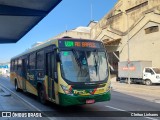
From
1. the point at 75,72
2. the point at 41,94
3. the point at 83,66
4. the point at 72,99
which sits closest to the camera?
the point at 72,99

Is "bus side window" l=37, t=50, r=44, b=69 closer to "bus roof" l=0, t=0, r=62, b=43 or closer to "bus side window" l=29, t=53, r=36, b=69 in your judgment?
"bus side window" l=29, t=53, r=36, b=69

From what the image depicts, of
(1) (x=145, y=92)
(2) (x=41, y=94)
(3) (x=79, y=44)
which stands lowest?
(1) (x=145, y=92)

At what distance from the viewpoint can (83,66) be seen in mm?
11945

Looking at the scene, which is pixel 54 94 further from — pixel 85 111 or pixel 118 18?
pixel 118 18

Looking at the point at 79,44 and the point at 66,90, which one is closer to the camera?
the point at 66,90

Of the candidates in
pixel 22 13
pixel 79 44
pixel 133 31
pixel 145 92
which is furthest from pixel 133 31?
pixel 22 13

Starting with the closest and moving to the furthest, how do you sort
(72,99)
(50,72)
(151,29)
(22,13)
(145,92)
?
1. (22,13)
2. (72,99)
3. (50,72)
4. (145,92)
5. (151,29)

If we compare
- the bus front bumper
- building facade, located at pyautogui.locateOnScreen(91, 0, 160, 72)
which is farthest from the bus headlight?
building facade, located at pyautogui.locateOnScreen(91, 0, 160, 72)

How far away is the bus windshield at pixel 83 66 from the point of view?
11.8 m

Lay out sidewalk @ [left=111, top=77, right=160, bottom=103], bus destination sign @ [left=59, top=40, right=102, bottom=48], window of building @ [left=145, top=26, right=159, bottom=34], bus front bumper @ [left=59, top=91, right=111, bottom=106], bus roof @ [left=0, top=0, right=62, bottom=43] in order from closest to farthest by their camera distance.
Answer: bus roof @ [left=0, top=0, right=62, bottom=43] < bus front bumper @ [left=59, top=91, right=111, bottom=106] < bus destination sign @ [left=59, top=40, right=102, bottom=48] < sidewalk @ [left=111, top=77, right=160, bottom=103] < window of building @ [left=145, top=26, right=159, bottom=34]

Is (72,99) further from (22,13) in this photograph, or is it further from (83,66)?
(22,13)

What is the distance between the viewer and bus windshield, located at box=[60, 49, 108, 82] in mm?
11758

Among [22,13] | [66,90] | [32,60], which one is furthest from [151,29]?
[22,13]

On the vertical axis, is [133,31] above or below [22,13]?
above
